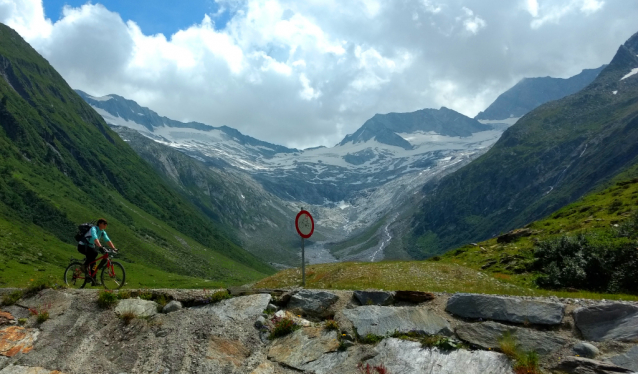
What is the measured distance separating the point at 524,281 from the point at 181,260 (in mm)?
149166

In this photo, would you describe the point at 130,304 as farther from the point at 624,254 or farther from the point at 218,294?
the point at 624,254

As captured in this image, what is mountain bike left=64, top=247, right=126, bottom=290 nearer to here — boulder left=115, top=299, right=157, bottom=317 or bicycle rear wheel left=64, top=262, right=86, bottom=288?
bicycle rear wheel left=64, top=262, right=86, bottom=288

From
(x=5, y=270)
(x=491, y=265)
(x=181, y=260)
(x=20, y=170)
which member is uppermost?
(x=20, y=170)

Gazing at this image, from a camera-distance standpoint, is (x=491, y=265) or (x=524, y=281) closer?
(x=524, y=281)

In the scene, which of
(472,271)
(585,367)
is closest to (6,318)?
(585,367)

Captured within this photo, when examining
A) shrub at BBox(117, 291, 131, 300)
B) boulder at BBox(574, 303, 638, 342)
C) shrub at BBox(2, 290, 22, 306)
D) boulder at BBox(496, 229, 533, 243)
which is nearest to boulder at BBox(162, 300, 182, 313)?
shrub at BBox(117, 291, 131, 300)

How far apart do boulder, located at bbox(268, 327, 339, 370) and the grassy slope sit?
560 cm

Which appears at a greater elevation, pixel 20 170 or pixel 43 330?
pixel 20 170

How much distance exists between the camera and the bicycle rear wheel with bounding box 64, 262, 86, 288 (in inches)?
812

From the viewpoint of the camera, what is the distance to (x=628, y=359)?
31.7 ft

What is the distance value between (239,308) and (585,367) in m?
11.0

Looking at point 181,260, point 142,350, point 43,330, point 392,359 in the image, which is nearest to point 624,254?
point 392,359

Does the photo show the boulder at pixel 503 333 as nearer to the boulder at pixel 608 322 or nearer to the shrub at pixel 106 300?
the boulder at pixel 608 322

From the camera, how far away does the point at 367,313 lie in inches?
543
